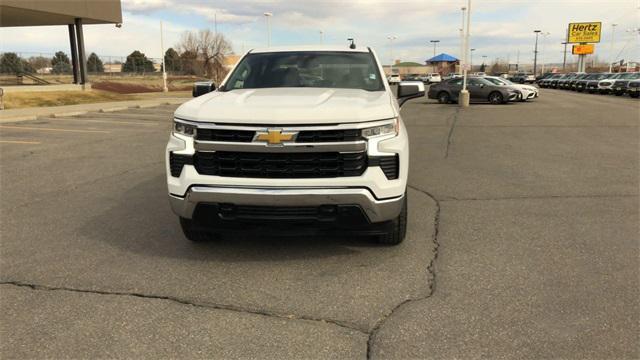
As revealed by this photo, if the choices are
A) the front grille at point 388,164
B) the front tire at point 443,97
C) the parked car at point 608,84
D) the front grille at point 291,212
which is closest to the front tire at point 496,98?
the front tire at point 443,97

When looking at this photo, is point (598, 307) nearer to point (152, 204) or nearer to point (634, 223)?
point (634, 223)

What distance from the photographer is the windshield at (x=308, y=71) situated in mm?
5221

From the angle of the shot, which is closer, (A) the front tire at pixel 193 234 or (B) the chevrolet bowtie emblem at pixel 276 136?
(B) the chevrolet bowtie emblem at pixel 276 136

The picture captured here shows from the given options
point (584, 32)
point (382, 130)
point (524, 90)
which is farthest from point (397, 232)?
point (584, 32)

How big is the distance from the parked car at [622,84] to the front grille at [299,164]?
33039 millimetres

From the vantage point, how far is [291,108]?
3791 mm

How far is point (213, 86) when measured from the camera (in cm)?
569

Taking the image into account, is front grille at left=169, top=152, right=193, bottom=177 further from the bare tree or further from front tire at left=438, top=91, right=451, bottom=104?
the bare tree

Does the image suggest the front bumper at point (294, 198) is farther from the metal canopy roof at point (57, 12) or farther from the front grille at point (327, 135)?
the metal canopy roof at point (57, 12)

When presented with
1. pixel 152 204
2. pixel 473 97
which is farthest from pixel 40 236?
pixel 473 97

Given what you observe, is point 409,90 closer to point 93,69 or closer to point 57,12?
point 57,12

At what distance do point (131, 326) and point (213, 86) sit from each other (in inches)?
125

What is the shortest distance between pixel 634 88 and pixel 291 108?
32256 mm

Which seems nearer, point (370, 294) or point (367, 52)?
point (370, 294)
